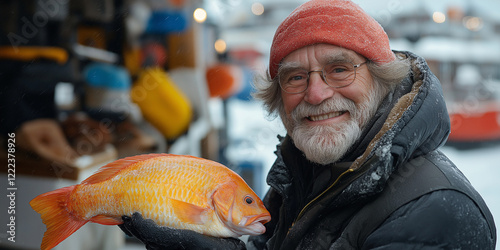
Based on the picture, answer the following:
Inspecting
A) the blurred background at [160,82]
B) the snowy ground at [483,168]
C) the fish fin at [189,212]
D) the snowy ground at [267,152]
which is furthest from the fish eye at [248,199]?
the snowy ground at [483,168]

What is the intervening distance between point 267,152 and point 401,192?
4.56 metres

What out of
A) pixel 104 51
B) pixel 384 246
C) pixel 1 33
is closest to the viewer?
pixel 384 246

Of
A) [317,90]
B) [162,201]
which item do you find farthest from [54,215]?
[317,90]

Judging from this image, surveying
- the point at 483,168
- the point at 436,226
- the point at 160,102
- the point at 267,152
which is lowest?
the point at 483,168

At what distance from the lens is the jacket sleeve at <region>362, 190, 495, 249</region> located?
87cm

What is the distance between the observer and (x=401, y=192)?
959 mm

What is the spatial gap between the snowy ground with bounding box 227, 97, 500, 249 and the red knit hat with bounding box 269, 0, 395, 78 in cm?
239

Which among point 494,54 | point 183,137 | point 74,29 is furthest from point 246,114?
point 494,54

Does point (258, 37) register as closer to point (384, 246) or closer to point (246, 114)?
point (246, 114)

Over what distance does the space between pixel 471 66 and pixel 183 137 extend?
12.3ft

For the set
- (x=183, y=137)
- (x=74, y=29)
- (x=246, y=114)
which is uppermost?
(x=74, y=29)

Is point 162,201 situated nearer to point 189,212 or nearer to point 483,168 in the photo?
point 189,212

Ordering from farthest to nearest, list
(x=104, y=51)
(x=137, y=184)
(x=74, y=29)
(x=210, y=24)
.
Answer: (x=210, y=24) → (x=104, y=51) → (x=74, y=29) → (x=137, y=184)

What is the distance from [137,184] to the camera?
1.01m
